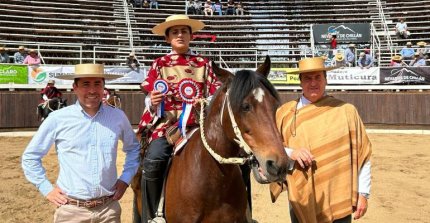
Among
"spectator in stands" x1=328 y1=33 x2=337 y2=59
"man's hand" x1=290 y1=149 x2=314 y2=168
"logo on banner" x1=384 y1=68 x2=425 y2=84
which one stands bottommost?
"man's hand" x1=290 y1=149 x2=314 y2=168

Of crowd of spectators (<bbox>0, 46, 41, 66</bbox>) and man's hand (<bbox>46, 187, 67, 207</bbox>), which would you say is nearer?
man's hand (<bbox>46, 187, 67, 207</bbox>)

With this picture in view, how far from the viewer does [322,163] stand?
9.12ft

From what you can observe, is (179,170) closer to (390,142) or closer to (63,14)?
(390,142)

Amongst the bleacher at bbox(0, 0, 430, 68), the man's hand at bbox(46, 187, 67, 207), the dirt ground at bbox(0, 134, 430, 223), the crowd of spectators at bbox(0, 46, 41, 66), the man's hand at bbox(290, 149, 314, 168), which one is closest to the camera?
the man's hand at bbox(46, 187, 67, 207)

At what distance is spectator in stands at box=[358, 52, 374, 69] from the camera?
1697 cm

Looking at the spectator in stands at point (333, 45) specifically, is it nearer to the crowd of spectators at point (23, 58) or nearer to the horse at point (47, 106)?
the horse at point (47, 106)

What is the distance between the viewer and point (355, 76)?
667 inches

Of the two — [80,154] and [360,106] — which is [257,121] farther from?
[360,106]

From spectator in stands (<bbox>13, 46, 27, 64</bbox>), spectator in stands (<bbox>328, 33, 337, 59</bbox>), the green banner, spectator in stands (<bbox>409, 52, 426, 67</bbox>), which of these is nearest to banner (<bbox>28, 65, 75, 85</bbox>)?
the green banner

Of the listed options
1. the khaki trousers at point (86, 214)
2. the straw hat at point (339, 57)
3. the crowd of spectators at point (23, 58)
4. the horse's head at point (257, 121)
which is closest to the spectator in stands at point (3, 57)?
the crowd of spectators at point (23, 58)

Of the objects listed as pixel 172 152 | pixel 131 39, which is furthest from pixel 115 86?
pixel 172 152

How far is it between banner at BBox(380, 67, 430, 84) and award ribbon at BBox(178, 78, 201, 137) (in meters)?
14.7

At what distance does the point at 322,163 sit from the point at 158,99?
127 centimetres

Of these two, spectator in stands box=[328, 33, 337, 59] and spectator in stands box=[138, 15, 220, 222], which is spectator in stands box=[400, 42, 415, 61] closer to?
spectator in stands box=[328, 33, 337, 59]
